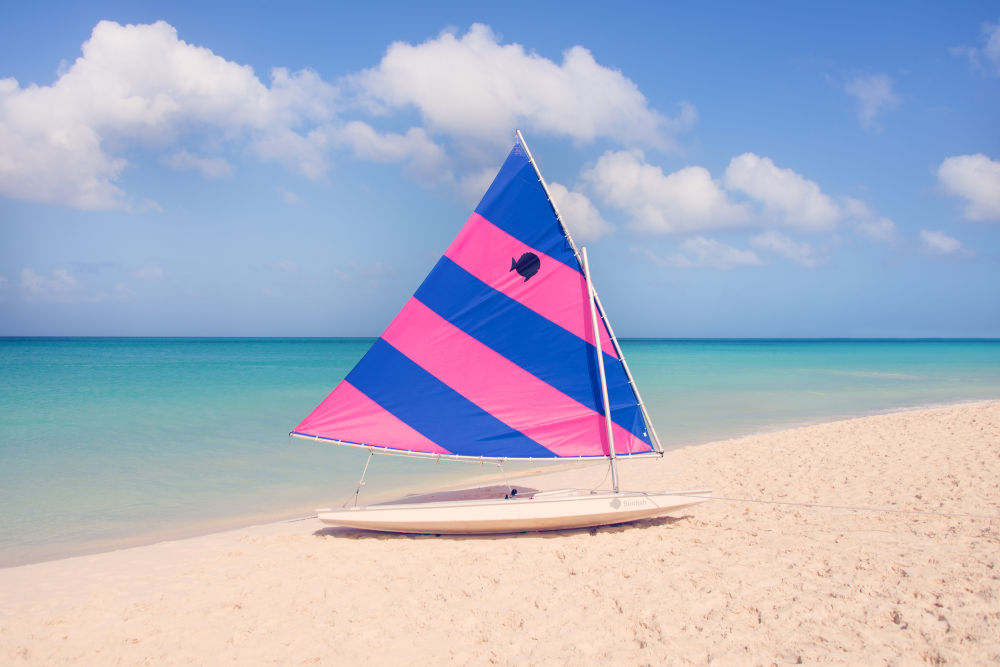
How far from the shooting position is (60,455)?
36.3ft

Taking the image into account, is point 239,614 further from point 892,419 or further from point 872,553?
point 892,419

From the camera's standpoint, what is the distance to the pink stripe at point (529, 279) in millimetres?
5641

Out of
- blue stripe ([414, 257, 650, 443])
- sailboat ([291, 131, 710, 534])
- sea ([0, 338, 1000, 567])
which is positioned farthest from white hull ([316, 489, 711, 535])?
sea ([0, 338, 1000, 567])

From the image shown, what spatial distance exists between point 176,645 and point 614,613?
9.29 ft

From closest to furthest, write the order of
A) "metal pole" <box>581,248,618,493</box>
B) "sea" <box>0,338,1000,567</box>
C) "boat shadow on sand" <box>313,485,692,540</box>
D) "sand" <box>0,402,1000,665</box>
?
"sand" <box>0,402,1000,665</box>
"metal pole" <box>581,248,618,493</box>
"boat shadow on sand" <box>313,485,692,540</box>
"sea" <box>0,338,1000,567</box>

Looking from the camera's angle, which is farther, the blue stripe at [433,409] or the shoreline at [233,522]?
the shoreline at [233,522]

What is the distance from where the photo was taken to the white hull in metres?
5.55

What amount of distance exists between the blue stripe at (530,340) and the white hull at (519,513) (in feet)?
2.09

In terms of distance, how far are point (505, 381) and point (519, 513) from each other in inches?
47.5

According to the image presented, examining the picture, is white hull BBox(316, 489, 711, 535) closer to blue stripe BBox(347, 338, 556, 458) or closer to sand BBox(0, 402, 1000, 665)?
sand BBox(0, 402, 1000, 665)

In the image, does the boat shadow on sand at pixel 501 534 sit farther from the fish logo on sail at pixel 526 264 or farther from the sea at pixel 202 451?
the fish logo on sail at pixel 526 264

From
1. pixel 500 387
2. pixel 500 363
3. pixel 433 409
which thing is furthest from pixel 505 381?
pixel 433 409

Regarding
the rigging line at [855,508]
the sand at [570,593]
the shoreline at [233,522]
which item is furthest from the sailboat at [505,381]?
the rigging line at [855,508]

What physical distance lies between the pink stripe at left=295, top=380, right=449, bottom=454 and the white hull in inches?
26.4
